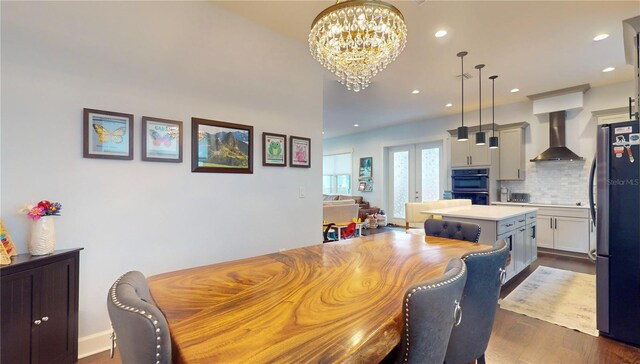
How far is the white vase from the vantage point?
1693mm

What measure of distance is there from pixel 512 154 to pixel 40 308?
6.96 meters

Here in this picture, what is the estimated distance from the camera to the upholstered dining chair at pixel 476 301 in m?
1.28

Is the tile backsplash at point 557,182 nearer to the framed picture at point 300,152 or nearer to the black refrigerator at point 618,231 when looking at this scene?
the black refrigerator at point 618,231

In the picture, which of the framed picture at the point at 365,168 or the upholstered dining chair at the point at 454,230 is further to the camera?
the framed picture at the point at 365,168

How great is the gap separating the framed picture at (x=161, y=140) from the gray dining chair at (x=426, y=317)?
86.9 inches

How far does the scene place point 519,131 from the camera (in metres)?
5.48

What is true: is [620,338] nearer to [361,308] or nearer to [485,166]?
[361,308]

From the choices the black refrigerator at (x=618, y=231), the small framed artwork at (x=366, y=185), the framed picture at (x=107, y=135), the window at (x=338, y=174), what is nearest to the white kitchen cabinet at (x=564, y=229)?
the black refrigerator at (x=618, y=231)

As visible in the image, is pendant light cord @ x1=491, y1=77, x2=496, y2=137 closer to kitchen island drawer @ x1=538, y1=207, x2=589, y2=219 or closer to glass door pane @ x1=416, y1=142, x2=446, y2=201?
glass door pane @ x1=416, y1=142, x2=446, y2=201

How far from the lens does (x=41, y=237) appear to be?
170 centimetres

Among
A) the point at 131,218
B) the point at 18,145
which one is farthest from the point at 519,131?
the point at 18,145

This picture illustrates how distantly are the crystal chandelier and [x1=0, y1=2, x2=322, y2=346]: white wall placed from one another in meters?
1.14

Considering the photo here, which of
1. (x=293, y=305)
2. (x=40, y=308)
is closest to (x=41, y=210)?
(x=40, y=308)

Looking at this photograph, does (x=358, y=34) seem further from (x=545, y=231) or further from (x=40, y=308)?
(x=545, y=231)
